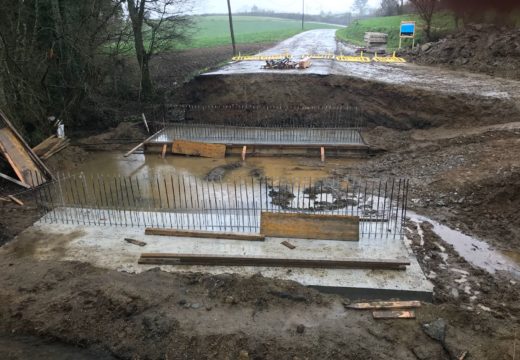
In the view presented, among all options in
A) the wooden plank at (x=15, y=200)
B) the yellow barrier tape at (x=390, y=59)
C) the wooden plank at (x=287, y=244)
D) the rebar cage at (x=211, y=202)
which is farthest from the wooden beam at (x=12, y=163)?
the yellow barrier tape at (x=390, y=59)

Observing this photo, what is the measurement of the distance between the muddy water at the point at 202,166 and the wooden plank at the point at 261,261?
15.9 feet

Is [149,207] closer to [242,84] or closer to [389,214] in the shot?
[389,214]

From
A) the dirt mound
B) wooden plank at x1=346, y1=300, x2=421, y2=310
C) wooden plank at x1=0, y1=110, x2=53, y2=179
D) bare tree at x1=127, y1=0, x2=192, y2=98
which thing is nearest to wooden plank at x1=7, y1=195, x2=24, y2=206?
wooden plank at x1=0, y1=110, x2=53, y2=179

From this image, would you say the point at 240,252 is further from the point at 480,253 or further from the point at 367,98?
the point at 367,98

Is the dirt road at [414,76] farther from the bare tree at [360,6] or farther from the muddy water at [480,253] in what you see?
the bare tree at [360,6]

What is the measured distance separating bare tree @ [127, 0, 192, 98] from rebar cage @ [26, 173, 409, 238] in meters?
8.21

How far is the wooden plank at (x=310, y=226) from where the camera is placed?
7775mm

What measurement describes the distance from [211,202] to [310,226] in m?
3.33

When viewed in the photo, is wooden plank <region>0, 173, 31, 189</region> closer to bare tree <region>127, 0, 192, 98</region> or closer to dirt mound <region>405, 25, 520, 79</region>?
bare tree <region>127, 0, 192, 98</region>

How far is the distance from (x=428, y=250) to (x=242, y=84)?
12038mm

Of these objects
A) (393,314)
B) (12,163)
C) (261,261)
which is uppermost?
(12,163)

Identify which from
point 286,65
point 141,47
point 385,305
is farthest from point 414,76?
point 385,305

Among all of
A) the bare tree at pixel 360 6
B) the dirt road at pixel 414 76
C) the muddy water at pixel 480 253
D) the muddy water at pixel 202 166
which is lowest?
the muddy water at pixel 480 253

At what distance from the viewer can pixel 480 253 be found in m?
7.82
